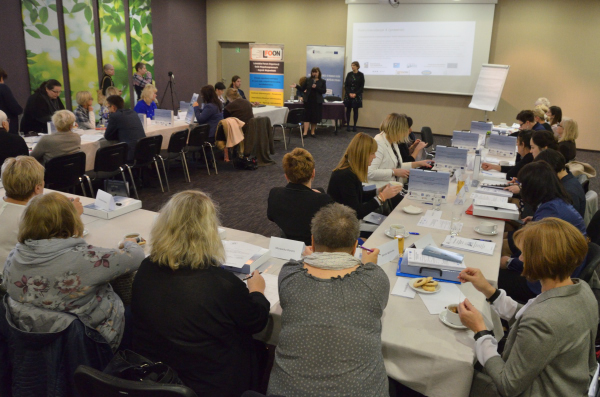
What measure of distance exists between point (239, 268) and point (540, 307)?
1.31 m

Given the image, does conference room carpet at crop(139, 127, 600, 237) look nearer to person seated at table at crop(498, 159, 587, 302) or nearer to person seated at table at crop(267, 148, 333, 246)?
person seated at table at crop(267, 148, 333, 246)

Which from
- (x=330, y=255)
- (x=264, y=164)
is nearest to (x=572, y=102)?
(x=264, y=164)

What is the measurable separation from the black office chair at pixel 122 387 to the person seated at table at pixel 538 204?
83.0 inches

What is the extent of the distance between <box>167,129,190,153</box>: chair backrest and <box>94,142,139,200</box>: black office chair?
0.84 metres

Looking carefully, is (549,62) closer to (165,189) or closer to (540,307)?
(165,189)

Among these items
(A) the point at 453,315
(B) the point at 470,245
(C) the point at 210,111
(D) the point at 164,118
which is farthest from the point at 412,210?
(D) the point at 164,118

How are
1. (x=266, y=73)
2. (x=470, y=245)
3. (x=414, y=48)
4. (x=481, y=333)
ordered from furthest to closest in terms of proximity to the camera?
(x=266, y=73) < (x=414, y=48) < (x=470, y=245) < (x=481, y=333)

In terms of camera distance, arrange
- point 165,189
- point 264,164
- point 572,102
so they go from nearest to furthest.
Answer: point 165,189, point 264,164, point 572,102

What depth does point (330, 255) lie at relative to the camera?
1.69m

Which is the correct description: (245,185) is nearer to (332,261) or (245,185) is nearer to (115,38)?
(332,261)

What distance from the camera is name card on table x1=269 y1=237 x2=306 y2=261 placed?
2.49 m

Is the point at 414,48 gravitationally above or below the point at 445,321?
above

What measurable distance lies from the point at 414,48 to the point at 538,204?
27.9ft

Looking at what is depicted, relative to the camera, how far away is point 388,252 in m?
2.32
